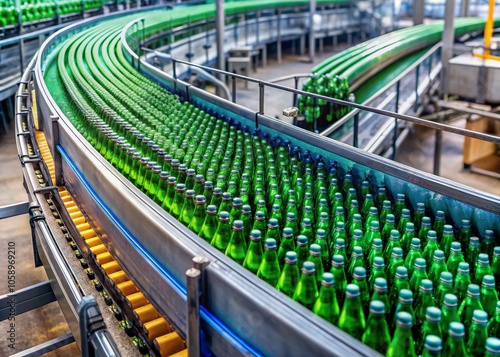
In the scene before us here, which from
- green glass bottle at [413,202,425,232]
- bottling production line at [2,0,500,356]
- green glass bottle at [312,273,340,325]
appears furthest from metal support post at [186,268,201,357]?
green glass bottle at [413,202,425,232]

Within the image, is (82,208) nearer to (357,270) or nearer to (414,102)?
(357,270)

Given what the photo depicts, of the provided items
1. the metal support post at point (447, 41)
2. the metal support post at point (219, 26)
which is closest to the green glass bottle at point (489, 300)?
the metal support post at point (447, 41)

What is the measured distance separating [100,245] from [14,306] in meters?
0.53

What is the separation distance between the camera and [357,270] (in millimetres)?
1152

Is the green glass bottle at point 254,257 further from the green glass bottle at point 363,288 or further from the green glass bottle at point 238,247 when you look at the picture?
the green glass bottle at point 363,288

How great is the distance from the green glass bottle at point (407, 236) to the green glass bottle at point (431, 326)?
40cm

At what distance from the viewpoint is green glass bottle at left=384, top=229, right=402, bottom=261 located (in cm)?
149

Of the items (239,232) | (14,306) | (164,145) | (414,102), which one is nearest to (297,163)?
(164,145)

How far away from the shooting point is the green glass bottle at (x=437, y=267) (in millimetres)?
1340

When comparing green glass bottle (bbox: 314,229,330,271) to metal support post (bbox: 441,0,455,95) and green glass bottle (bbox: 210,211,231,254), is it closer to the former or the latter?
green glass bottle (bbox: 210,211,231,254)

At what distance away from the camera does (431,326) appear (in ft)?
3.51

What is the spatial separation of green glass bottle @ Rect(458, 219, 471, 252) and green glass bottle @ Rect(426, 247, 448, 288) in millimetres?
278

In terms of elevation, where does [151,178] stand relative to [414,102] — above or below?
above

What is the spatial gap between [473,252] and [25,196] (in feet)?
14.0
